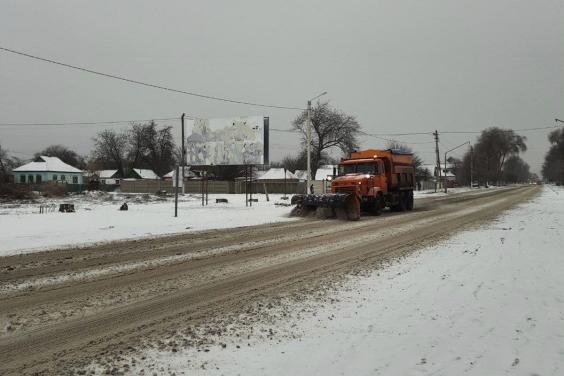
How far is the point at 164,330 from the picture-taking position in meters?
5.79

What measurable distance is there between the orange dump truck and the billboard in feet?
45.0

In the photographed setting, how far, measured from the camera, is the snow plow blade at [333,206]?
22125 mm

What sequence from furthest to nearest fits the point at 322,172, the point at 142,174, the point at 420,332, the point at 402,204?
the point at 142,174
the point at 322,172
the point at 402,204
the point at 420,332

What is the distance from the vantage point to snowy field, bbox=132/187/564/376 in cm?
464

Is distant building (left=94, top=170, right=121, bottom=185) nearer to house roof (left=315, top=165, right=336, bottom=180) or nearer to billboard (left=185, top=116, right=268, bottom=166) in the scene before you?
house roof (left=315, top=165, right=336, bottom=180)

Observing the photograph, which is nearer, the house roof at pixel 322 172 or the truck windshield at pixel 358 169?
the truck windshield at pixel 358 169

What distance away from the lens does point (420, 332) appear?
5.68 meters

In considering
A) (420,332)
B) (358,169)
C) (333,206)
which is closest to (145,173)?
(358,169)

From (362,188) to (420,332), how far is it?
1796 centimetres

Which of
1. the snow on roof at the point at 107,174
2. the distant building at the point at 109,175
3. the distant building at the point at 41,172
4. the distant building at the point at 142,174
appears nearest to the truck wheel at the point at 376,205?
the distant building at the point at 41,172

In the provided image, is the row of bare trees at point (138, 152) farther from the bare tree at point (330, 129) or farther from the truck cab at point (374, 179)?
the truck cab at point (374, 179)

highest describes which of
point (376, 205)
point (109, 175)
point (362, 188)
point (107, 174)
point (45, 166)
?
point (45, 166)

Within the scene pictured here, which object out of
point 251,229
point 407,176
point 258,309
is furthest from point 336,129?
point 258,309

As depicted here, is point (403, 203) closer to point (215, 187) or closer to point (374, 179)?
point (374, 179)
